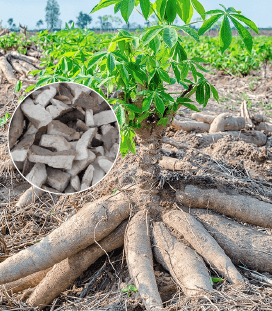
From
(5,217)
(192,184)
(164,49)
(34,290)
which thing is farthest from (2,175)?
(164,49)

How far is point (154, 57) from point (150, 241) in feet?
4.05

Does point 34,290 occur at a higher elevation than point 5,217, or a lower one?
lower

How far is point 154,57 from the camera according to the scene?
1616 mm

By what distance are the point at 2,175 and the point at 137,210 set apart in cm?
200

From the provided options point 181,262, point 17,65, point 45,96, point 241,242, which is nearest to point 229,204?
point 241,242

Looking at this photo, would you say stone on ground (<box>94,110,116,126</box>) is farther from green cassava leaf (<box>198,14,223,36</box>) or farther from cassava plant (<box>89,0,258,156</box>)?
green cassava leaf (<box>198,14,223,36</box>)

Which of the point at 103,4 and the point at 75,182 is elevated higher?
the point at 103,4

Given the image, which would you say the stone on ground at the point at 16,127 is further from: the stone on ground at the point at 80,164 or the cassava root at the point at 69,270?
the cassava root at the point at 69,270

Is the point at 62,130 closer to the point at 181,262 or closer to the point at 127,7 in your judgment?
the point at 127,7

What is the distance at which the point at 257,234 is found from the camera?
86.9 inches

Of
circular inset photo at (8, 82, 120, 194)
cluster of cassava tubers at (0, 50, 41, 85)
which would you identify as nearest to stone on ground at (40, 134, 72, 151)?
circular inset photo at (8, 82, 120, 194)

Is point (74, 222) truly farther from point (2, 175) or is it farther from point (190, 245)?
point (2, 175)

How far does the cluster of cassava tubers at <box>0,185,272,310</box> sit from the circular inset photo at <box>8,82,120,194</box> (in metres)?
0.44

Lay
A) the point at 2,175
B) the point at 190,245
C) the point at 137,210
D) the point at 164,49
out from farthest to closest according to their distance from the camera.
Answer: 1. the point at 2,175
2. the point at 137,210
3. the point at 190,245
4. the point at 164,49
